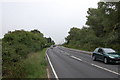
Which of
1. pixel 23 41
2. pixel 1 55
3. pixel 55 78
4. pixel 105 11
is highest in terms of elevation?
pixel 105 11

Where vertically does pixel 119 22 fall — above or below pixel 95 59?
above

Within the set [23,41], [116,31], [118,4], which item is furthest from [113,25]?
[23,41]

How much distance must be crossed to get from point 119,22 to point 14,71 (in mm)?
23026

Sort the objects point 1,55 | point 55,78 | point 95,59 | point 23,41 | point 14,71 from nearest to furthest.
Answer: point 55,78 → point 14,71 → point 1,55 → point 95,59 → point 23,41

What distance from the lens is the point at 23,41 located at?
1160 inches

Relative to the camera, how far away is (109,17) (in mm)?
31094

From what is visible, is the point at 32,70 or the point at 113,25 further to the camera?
the point at 113,25

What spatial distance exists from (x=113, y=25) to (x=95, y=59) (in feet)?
41.0

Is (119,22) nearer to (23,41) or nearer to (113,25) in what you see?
(113,25)

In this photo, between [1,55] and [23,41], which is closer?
[1,55]

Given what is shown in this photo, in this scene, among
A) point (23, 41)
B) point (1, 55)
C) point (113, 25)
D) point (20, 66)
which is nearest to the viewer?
point (20, 66)

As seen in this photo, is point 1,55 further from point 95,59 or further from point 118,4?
point 118,4

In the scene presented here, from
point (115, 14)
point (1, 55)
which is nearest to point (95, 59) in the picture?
point (1, 55)

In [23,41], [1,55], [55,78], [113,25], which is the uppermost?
[113,25]
